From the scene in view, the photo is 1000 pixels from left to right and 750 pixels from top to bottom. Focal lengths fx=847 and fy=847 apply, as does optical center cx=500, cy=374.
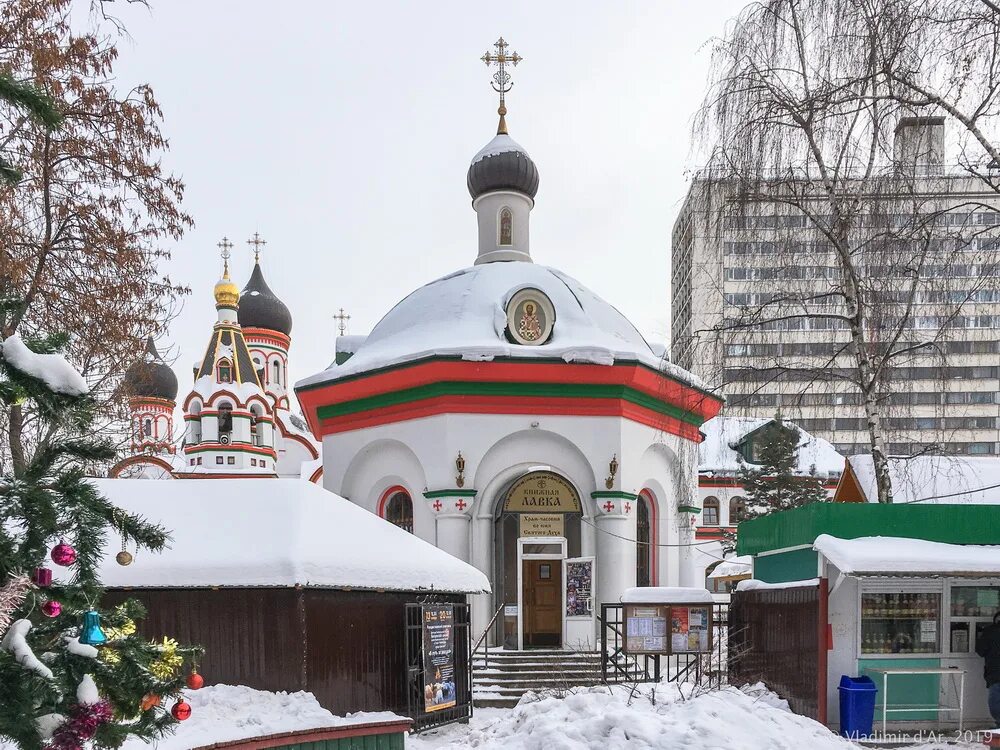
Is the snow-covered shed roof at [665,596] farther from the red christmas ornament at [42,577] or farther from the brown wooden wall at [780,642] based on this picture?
the red christmas ornament at [42,577]

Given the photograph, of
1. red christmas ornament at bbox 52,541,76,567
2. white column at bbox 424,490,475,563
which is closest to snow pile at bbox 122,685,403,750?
red christmas ornament at bbox 52,541,76,567

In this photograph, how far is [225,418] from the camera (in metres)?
36.7

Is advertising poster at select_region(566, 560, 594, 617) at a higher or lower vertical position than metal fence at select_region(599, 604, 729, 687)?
higher

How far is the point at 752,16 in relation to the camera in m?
11.3

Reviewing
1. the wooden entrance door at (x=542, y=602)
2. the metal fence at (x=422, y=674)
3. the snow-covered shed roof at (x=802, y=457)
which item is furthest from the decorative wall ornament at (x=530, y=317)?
the snow-covered shed roof at (x=802, y=457)

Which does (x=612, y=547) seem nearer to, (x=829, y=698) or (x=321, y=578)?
(x=829, y=698)

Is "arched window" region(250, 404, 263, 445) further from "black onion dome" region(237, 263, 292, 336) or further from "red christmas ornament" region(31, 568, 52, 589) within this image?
"red christmas ornament" region(31, 568, 52, 589)

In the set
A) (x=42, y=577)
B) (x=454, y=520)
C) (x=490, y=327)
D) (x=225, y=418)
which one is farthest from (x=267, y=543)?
(x=225, y=418)

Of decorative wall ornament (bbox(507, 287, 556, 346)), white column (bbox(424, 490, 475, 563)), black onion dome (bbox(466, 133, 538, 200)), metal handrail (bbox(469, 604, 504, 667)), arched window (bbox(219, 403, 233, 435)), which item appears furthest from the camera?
arched window (bbox(219, 403, 233, 435))

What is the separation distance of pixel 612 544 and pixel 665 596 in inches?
83.0

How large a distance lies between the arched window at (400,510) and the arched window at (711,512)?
2795 centimetres

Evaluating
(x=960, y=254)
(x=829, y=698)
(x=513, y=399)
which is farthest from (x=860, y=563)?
(x=513, y=399)

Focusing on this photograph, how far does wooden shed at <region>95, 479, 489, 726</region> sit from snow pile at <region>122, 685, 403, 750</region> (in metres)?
0.24

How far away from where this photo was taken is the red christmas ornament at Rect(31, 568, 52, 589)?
4.48 metres
